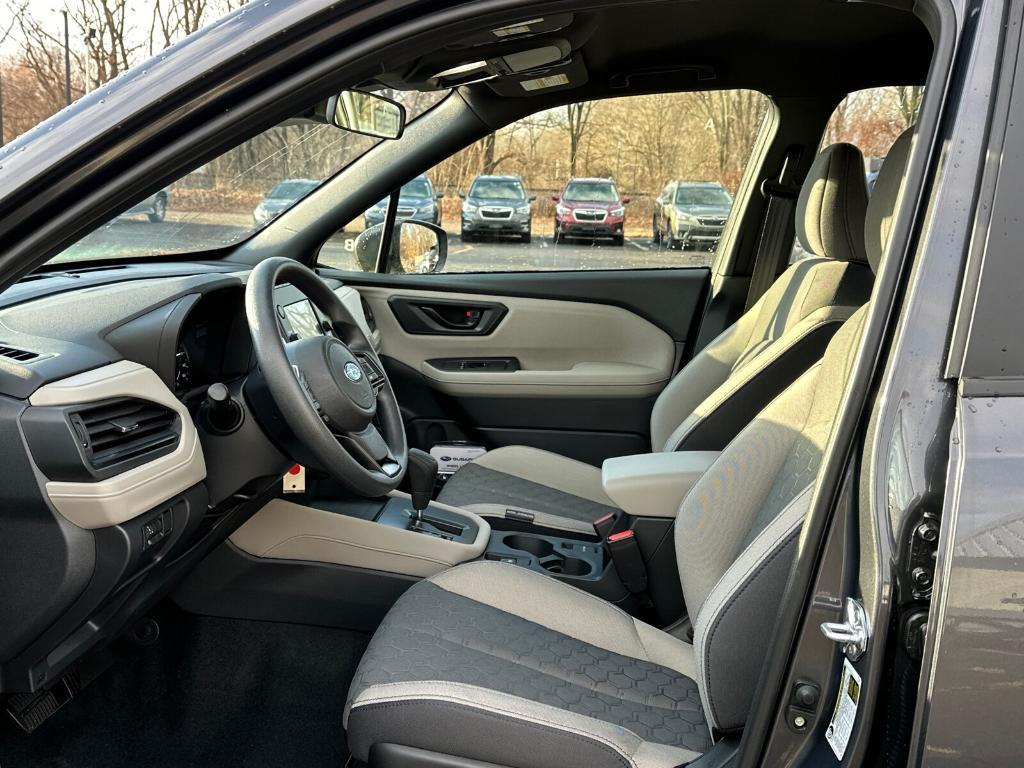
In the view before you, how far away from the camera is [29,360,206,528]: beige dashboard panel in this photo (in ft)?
4.07

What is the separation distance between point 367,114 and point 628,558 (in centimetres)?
122

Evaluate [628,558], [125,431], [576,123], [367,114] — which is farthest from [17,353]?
[576,123]

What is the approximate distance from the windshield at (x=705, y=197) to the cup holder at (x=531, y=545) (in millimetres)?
1355

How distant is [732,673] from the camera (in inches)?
47.2

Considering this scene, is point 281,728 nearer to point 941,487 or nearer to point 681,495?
point 681,495

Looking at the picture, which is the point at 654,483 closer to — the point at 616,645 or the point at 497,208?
the point at 616,645

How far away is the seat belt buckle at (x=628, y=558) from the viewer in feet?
6.22

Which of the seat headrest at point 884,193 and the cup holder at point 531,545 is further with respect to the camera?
the cup holder at point 531,545

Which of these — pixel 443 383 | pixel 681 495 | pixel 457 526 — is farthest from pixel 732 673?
pixel 443 383

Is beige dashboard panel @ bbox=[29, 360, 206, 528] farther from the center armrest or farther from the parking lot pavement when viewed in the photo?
the parking lot pavement

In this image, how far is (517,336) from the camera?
10.2 ft

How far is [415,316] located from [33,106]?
4.88 feet

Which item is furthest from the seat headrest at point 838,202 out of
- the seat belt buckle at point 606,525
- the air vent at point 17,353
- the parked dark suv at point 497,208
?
the air vent at point 17,353

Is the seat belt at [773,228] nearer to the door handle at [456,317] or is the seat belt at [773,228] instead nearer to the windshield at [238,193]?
the door handle at [456,317]
